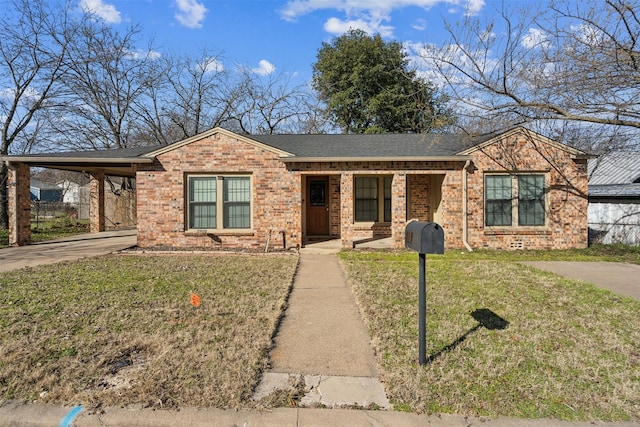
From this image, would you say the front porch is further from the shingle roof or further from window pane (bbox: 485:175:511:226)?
window pane (bbox: 485:175:511:226)

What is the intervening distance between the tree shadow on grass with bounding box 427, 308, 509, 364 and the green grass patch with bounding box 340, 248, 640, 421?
0.08ft

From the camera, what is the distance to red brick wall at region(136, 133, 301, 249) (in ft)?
35.5

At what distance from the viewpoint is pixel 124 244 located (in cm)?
1171

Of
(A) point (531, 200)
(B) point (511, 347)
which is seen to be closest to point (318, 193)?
(A) point (531, 200)

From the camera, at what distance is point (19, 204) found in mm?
11117

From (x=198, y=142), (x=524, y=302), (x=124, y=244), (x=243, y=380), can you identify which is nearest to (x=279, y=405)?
(x=243, y=380)

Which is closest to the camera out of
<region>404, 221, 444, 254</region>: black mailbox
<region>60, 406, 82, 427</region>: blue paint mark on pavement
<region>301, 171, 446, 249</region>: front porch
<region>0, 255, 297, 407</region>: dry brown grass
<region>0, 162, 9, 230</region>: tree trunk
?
<region>60, 406, 82, 427</region>: blue paint mark on pavement

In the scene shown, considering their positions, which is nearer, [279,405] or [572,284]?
[279,405]

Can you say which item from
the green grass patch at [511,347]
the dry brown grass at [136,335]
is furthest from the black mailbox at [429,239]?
the dry brown grass at [136,335]

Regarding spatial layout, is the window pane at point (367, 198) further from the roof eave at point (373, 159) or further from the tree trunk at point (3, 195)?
the tree trunk at point (3, 195)

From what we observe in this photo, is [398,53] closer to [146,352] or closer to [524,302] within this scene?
[524,302]

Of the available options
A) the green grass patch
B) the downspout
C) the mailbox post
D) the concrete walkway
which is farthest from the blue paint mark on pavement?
the downspout

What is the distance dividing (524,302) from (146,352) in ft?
16.7

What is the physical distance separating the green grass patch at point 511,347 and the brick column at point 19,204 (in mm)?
10443
